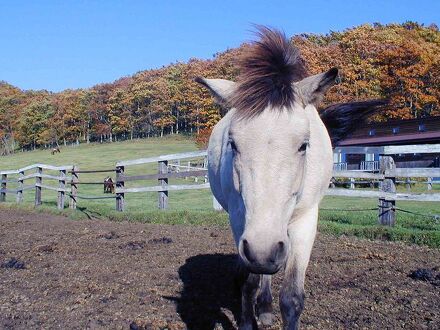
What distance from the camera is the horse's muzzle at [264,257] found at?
2.00 meters

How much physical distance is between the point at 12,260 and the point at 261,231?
4919mm

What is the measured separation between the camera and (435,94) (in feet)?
120

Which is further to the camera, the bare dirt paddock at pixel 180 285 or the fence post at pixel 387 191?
the fence post at pixel 387 191

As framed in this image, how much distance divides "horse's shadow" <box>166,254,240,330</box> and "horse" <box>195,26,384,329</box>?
12.9 inches

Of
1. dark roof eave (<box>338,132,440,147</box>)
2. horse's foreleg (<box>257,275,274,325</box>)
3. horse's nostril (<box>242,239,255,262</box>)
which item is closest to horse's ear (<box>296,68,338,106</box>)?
horse's nostril (<box>242,239,255,262</box>)

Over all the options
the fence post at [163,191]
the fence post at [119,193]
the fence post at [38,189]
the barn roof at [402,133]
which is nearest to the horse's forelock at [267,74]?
the fence post at [163,191]

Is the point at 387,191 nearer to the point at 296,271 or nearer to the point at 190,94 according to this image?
the point at 296,271

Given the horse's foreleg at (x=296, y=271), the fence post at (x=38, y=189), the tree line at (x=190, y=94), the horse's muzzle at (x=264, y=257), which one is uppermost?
the tree line at (x=190, y=94)

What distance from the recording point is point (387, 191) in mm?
7547

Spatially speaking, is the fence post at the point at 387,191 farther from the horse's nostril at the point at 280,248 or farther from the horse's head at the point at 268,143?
the horse's nostril at the point at 280,248

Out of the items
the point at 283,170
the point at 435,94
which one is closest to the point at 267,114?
the point at 283,170

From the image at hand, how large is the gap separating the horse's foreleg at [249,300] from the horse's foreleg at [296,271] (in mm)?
285

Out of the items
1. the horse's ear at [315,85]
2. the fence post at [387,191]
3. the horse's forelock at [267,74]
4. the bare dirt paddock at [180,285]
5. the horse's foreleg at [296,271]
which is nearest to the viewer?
the horse's forelock at [267,74]

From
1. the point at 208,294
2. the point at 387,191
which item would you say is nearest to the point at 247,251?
the point at 208,294
